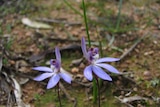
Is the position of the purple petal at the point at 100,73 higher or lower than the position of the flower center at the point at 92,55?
lower

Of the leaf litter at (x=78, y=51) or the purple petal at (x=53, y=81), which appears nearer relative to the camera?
the purple petal at (x=53, y=81)

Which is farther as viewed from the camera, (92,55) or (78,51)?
(78,51)

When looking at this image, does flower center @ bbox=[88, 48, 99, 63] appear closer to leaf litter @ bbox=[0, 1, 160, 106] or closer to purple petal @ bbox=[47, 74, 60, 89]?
purple petal @ bbox=[47, 74, 60, 89]

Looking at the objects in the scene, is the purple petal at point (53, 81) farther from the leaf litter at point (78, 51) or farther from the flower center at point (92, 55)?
the leaf litter at point (78, 51)

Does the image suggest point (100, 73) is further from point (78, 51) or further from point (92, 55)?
point (78, 51)

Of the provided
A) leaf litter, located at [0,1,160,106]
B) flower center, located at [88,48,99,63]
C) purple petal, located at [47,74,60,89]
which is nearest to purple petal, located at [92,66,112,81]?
flower center, located at [88,48,99,63]

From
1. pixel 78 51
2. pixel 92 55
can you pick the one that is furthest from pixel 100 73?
pixel 78 51

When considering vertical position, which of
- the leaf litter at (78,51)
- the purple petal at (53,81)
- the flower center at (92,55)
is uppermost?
the flower center at (92,55)

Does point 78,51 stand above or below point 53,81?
below

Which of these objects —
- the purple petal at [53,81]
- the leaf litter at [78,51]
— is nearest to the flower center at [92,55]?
the purple petal at [53,81]

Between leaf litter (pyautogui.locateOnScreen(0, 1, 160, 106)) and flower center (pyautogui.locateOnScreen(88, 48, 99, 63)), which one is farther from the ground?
flower center (pyautogui.locateOnScreen(88, 48, 99, 63))

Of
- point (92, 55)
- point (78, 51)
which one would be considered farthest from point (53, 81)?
point (78, 51)
